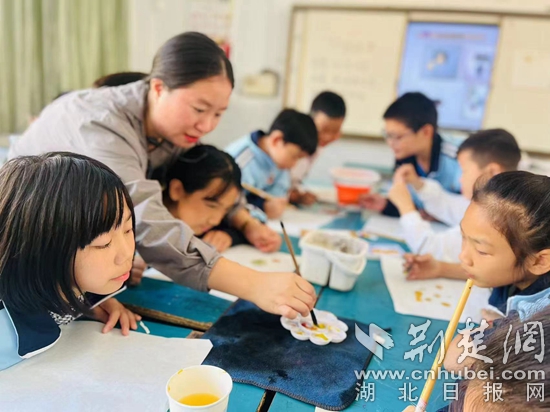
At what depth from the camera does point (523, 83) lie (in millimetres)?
3309

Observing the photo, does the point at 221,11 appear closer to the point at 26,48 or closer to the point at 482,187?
the point at 26,48

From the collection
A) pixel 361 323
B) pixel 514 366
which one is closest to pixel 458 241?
pixel 361 323

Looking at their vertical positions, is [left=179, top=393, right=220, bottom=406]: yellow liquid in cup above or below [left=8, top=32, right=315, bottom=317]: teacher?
below

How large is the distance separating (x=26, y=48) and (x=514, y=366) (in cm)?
280

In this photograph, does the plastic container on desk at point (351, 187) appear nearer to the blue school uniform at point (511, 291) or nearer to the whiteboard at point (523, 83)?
the blue school uniform at point (511, 291)

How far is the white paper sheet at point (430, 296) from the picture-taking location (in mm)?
1141

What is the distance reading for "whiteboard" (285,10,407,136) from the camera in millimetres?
3494

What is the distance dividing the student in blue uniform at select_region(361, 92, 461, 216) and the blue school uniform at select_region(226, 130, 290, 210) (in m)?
0.50

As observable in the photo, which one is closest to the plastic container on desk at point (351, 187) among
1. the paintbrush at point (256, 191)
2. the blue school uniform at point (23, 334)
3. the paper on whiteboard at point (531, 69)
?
the paintbrush at point (256, 191)

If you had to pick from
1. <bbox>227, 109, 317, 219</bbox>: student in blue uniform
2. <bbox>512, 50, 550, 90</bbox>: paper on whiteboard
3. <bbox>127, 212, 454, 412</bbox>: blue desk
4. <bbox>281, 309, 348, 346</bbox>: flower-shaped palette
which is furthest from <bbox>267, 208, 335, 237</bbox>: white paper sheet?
<bbox>512, 50, 550, 90</bbox>: paper on whiteboard

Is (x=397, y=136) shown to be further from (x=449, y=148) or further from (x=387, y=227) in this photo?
(x=387, y=227)

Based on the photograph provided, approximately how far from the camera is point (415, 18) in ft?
11.1

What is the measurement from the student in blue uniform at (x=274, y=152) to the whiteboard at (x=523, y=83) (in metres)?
2.15

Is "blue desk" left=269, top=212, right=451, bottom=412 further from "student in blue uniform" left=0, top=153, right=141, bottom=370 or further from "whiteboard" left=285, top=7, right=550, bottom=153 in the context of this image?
"whiteboard" left=285, top=7, right=550, bottom=153
